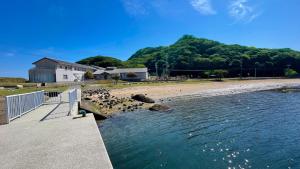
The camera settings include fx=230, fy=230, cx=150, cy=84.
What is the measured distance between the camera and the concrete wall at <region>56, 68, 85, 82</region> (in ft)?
180

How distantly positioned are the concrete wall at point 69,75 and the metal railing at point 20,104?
39.9 metres

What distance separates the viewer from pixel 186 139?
1205 centimetres

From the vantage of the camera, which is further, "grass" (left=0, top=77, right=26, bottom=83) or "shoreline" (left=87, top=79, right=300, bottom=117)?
"grass" (left=0, top=77, right=26, bottom=83)

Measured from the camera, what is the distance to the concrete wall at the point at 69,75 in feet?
180

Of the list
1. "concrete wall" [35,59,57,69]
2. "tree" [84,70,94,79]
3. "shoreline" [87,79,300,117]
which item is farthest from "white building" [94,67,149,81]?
"shoreline" [87,79,300,117]

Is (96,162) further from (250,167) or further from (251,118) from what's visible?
(251,118)

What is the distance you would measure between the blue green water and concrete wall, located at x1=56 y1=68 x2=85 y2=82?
42.0 meters

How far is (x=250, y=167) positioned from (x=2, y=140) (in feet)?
29.2

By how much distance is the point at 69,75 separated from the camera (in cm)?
6019

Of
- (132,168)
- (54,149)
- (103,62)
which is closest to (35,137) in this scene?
(54,149)

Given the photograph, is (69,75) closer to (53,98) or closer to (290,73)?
(53,98)

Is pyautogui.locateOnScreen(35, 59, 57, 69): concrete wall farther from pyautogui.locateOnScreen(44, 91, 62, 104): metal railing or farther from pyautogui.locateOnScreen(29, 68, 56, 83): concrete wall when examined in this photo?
pyautogui.locateOnScreen(44, 91, 62, 104): metal railing

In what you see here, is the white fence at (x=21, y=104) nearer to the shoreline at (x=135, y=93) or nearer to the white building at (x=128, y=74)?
the shoreline at (x=135, y=93)

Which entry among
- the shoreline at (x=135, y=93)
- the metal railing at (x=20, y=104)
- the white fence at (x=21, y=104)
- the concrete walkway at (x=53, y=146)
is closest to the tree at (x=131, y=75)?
the shoreline at (x=135, y=93)
